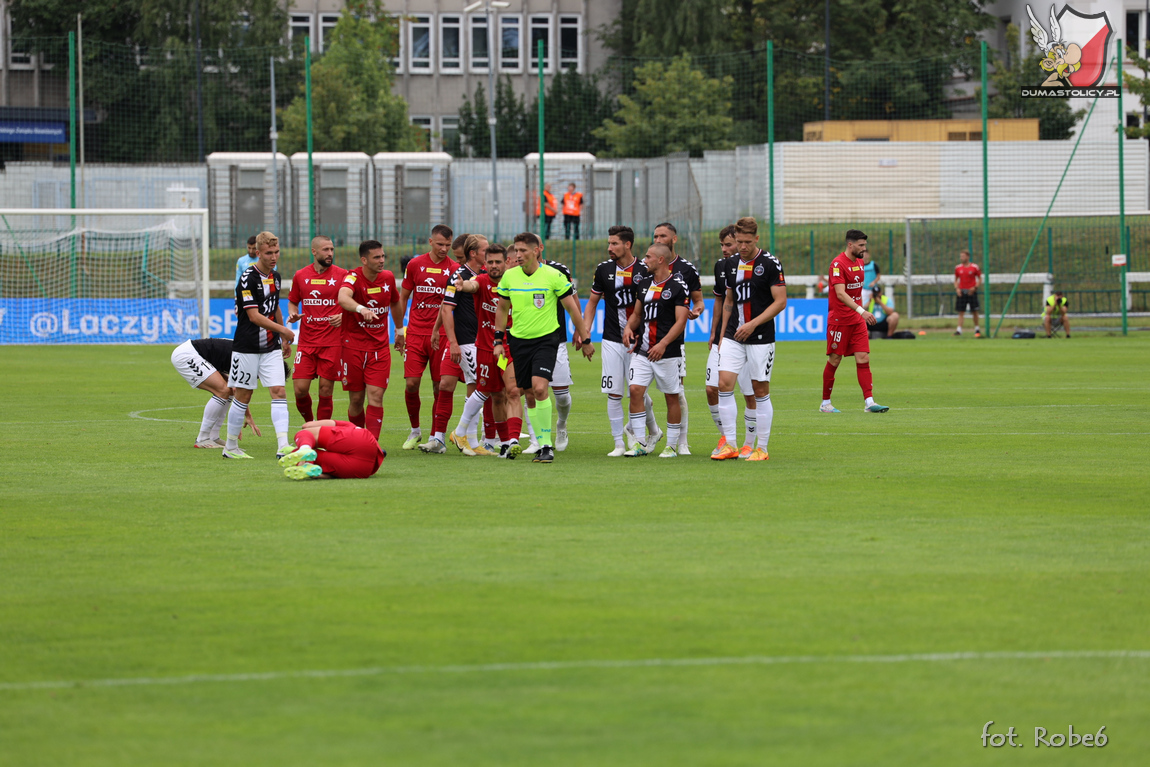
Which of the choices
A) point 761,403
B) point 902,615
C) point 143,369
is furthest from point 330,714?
point 143,369

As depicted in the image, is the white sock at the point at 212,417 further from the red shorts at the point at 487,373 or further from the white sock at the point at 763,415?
the white sock at the point at 763,415

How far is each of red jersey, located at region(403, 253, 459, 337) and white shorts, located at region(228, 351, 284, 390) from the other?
5.72 ft

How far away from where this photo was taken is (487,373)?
13.7 metres

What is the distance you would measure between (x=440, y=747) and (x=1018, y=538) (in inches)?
197

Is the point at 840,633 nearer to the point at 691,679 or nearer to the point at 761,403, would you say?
the point at 691,679

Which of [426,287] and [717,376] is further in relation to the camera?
[426,287]

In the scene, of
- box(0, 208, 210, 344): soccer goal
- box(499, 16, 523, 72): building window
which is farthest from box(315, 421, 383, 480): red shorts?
box(499, 16, 523, 72): building window

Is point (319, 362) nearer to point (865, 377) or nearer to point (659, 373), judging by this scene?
point (659, 373)

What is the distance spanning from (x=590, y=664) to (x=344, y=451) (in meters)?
6.08

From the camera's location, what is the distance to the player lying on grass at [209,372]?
1379cm

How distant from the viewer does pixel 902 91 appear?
4391 cm

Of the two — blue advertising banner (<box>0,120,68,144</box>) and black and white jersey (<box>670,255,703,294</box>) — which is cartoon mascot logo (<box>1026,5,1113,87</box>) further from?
blue advertising banner (<box>0,120,68,144</box>)

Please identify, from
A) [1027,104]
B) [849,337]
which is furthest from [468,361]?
[1027,104]

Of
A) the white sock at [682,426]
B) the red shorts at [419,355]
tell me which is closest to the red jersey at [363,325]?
the red shorts at [419,355]
